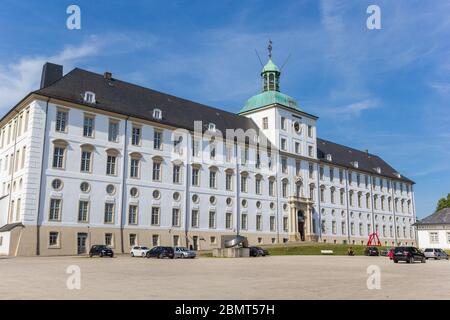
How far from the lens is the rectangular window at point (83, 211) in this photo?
40.9 metres

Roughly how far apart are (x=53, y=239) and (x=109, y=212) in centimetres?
598

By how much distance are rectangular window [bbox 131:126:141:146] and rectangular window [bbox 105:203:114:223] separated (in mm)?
6814

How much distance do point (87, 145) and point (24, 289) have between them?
30958 mm

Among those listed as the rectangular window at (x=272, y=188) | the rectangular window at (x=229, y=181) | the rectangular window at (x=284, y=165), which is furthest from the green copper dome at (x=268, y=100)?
the rectangular window at (x=229, y=181)

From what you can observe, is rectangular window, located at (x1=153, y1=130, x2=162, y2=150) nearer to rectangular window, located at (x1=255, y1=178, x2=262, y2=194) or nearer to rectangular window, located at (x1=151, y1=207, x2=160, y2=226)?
rectangular window, located at (x1=151, y1=207, x2=160, y2=226)

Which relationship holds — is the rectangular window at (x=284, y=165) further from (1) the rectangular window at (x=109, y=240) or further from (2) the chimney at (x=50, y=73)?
(2) the chimney at (x=50, y=73)

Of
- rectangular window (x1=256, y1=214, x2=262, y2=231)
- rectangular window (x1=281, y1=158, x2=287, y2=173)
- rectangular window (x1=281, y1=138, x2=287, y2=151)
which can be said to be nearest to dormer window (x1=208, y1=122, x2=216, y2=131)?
rectangular window (x1=281, y1=138, x2=287, y2=151)

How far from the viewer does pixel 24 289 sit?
12.5 metres

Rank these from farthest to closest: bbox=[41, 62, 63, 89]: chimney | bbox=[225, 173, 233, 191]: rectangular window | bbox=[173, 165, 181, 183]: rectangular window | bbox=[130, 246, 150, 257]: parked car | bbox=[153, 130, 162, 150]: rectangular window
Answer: bbox=[225, 173, 233, 191]: rectangular window, bbox=[173, 165, 181, 183]: rectangular window, bbox=[153, 130, 162, 150]: rectangular window, bbox=[41, 62, 63, 89]: chimney, bbox=[130, 246, 150, 257]: parked car

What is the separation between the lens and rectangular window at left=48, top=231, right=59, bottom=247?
126 feet

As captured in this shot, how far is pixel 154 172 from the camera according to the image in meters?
47.3

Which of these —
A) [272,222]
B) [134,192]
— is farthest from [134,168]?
[272,222]
